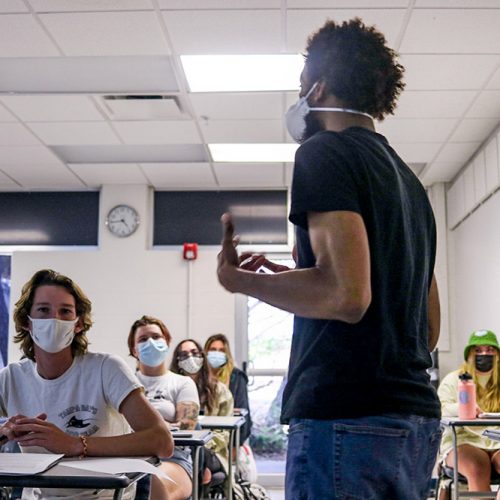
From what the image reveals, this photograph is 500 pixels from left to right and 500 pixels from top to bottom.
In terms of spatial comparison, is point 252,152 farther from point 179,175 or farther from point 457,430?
point 457,430

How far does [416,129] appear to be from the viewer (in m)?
5.88

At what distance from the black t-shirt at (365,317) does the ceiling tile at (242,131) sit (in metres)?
4.61

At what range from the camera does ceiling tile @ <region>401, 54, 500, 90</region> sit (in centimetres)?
455

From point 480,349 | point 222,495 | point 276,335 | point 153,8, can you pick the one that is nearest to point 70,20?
point 153,8

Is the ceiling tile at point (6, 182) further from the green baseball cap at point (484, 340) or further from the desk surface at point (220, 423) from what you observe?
the green baseball cap at point (484, 340)

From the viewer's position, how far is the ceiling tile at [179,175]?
277 inches

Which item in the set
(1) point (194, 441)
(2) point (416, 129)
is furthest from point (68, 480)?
(2) point (416, 129)

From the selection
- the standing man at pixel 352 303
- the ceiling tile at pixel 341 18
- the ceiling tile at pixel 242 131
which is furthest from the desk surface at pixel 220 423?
the standing man at pixel 352 303

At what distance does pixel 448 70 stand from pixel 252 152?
2280 millimetres

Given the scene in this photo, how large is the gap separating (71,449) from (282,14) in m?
2.78

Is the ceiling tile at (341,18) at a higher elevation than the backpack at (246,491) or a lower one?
higher

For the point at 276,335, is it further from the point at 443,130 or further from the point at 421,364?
the point at 421,364

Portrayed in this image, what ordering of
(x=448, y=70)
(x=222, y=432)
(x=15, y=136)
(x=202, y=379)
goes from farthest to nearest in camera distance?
(x=15, y=136)
(x=202, y=379)
(x=222, y=432)
(x=448, y=70)

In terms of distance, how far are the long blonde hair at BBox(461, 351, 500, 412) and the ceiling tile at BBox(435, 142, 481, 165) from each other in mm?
2023
